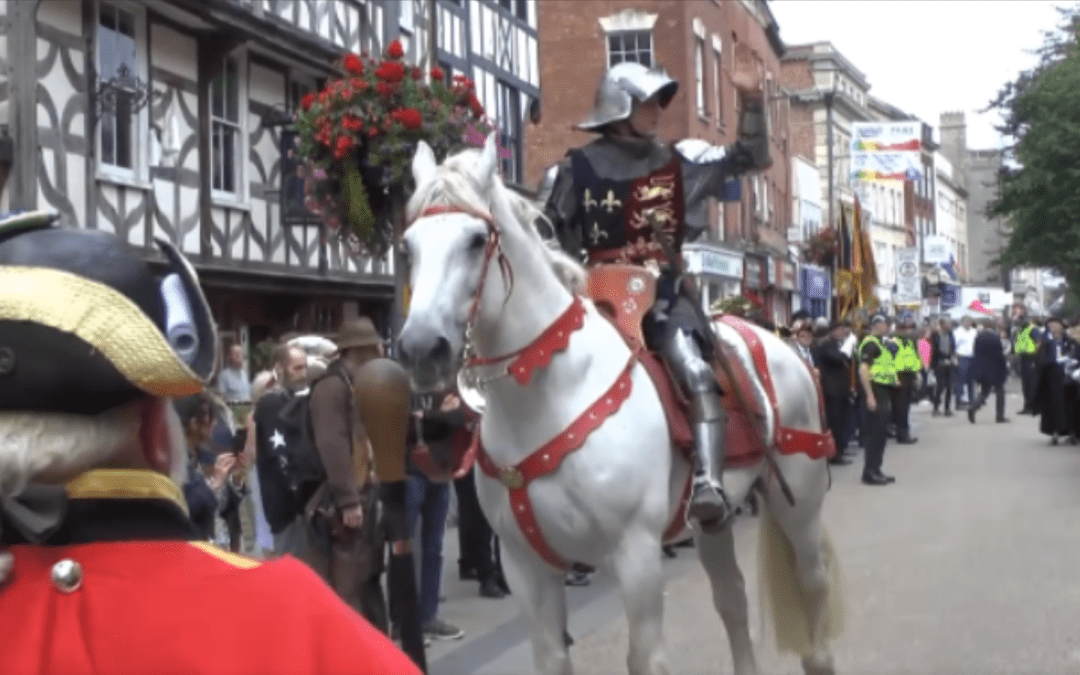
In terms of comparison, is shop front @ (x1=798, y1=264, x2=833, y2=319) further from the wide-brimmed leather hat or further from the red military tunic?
the red military tunic

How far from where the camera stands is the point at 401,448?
882 centimetres

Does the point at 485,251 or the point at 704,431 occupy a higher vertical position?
the point at 485,251

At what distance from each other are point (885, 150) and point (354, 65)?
116 feet

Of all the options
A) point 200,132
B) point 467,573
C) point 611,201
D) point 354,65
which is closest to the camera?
point 611,201

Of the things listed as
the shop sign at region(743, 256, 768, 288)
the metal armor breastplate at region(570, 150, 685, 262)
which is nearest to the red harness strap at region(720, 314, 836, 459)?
the metal armor breastplate at region(570, 150, 685, 262)

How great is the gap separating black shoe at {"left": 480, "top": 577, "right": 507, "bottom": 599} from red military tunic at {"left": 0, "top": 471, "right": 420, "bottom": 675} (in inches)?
385

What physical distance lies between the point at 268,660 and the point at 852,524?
14.3m

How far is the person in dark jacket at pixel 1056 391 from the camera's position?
25.1m

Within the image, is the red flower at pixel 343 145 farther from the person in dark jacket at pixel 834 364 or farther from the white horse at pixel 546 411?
the person in dark jacket at pixel 834 364

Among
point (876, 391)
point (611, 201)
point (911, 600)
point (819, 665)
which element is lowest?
point (911, 600)

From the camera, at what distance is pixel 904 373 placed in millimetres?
24031

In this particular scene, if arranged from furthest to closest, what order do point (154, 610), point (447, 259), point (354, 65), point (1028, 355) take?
point (1028, 355), point (354, 65), point (447, 259), point (154, 610)

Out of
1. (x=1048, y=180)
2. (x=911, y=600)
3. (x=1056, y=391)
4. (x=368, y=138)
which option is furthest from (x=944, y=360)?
(x=368, y=138)

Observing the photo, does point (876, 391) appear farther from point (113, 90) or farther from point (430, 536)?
point (430, 536)
